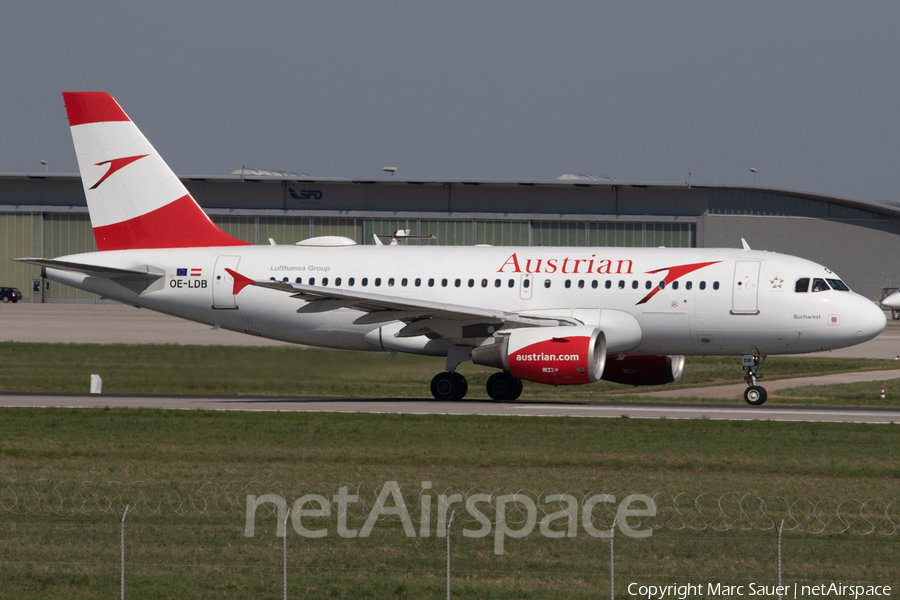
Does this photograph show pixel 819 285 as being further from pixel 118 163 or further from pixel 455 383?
pixel 118 163

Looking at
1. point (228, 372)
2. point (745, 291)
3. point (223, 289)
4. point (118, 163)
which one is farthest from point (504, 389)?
point (118, 163)

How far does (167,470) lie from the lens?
18703mm

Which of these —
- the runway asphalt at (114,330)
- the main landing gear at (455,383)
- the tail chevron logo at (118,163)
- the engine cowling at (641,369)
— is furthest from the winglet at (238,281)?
the engine cowling at (641,369)

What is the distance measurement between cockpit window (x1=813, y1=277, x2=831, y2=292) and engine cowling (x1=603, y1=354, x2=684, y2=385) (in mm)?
4421

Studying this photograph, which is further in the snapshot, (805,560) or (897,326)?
(897,326)

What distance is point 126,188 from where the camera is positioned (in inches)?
1316

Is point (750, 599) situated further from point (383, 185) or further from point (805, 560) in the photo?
point (383, 185)

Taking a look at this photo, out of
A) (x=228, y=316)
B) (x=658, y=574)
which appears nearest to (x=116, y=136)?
(x=228, y=316)

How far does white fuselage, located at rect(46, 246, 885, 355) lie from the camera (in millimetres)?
29266

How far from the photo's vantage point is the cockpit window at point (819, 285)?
29.4m

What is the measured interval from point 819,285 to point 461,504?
57.0ft

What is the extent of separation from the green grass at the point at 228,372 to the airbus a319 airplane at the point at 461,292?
94 centimetres

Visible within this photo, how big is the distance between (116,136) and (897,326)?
187 feet

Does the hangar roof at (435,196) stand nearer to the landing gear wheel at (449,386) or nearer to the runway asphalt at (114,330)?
the runway asphalt at (114,330)
